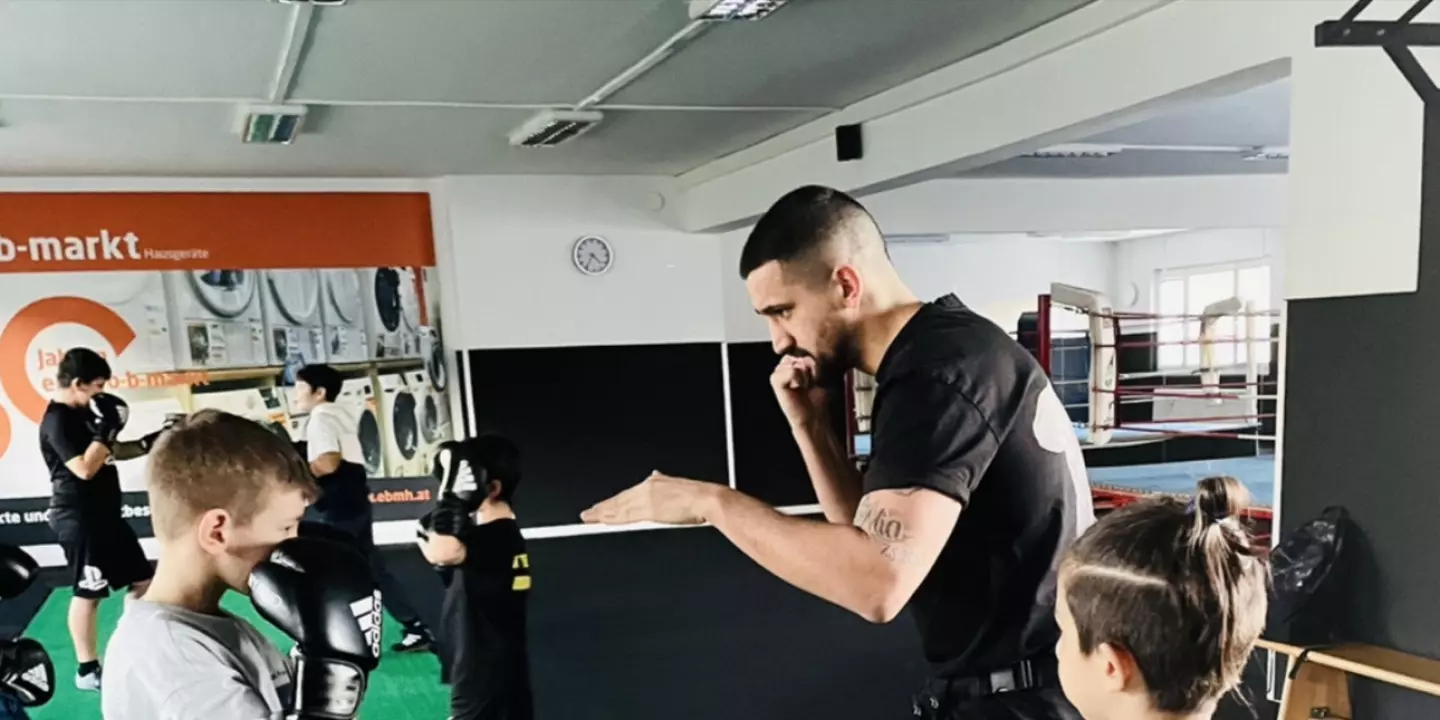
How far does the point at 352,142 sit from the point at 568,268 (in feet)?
5.89

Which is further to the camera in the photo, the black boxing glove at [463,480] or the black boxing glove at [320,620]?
the black boxing glove at [463,480]

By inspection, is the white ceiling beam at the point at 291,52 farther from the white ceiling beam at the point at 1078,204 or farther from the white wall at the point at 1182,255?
the white wall at the point at 1182,255

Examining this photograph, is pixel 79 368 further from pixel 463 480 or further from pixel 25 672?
pixel 463 480

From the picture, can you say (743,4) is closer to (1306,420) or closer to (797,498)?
(1306,420)

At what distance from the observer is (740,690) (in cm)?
382

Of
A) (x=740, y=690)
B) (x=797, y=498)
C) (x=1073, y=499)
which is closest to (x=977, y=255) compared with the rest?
(x=797, y=498)

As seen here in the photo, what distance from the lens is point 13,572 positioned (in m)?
2.48

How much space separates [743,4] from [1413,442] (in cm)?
219

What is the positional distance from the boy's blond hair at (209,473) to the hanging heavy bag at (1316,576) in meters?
2.28

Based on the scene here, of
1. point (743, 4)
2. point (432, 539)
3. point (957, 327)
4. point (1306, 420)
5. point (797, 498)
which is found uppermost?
point (743, 4)

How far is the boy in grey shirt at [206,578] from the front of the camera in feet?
4.50

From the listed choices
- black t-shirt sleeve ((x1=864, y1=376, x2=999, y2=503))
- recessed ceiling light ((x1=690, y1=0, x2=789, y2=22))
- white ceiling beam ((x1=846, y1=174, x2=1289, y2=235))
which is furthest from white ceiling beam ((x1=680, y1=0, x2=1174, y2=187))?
black t-shirt sleeve ((x1=864, y1=376, x2=999, y2=503))

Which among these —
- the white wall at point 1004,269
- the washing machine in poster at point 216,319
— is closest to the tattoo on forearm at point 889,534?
the washing machine in poster at point 216,319

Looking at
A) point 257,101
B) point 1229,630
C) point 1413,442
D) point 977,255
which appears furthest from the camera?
point 977,255
